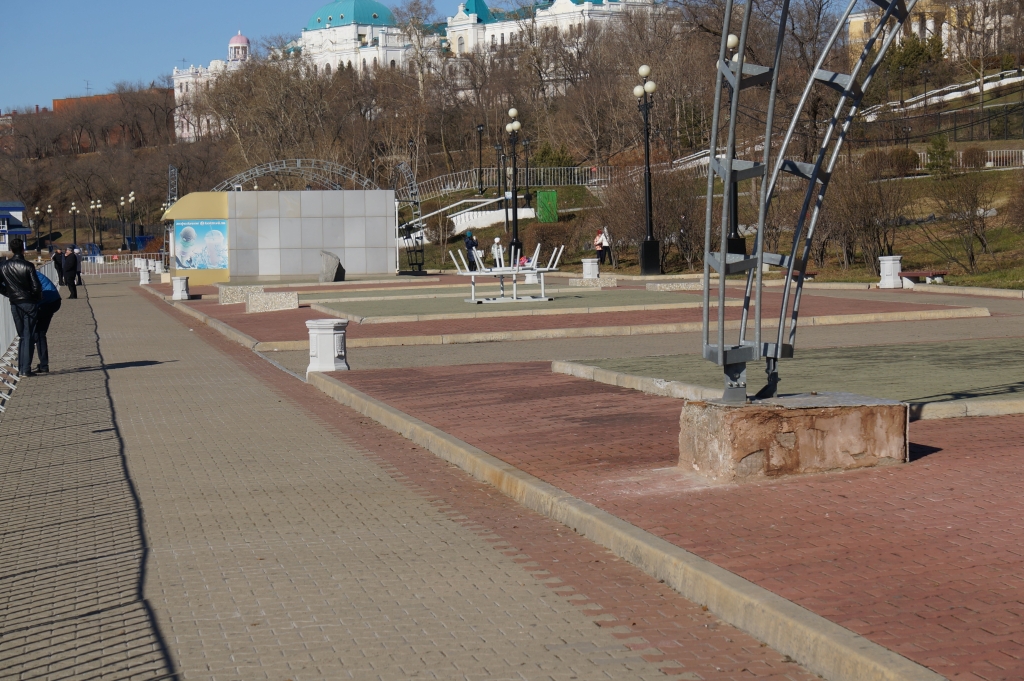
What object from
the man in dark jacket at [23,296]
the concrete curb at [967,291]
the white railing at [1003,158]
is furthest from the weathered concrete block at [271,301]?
the white railing at [1003,158]

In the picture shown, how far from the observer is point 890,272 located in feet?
97.5

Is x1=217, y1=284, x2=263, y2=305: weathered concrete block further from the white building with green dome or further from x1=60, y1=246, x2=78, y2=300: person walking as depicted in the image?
the white building with green dome

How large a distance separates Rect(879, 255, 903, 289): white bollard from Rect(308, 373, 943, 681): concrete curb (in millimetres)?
22877

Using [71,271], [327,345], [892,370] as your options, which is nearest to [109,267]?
[71,271]

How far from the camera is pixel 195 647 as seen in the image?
5.20 metres

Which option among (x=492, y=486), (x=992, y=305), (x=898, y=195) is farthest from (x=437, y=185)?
(x=492, y=486)

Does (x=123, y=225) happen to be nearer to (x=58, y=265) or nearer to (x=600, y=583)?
(x=58, y=265)

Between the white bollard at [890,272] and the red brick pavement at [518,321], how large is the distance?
4060mm

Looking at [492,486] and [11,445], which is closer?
[492,486]

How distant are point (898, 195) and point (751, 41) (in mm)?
16544

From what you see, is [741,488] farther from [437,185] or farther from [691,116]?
[437,185]

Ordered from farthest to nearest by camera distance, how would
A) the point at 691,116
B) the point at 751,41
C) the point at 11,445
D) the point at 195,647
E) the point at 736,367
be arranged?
the point at 691,116 < the point at 751,41 < the point at 11,445 < the point at 736,367 < the point at 195,647

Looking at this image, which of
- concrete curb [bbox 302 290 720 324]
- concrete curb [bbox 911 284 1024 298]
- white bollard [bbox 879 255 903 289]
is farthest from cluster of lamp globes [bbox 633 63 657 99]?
concrete curb [bbox 302 290 720 324]

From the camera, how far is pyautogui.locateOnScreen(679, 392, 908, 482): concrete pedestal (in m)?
7.46
